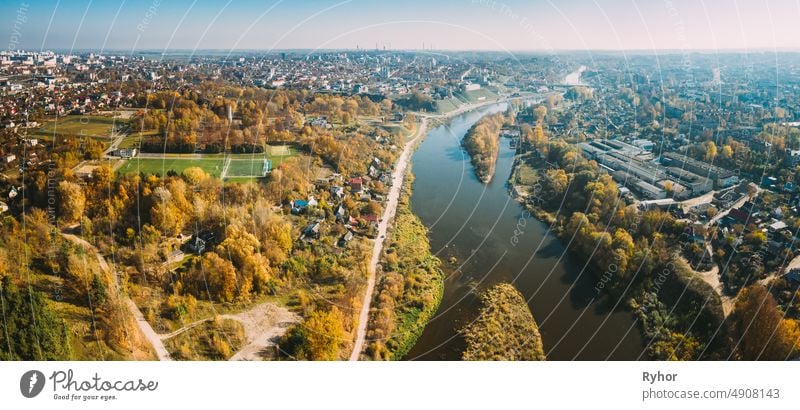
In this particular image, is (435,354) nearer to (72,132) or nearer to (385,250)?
(385,250)

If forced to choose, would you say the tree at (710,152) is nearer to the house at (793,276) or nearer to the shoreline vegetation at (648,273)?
the shoreline vegetation at (648,273)

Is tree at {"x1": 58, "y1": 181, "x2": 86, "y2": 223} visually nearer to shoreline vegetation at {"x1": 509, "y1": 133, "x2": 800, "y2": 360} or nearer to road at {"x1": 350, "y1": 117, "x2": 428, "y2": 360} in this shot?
road at {"x1": 350, "y1": 117, "x2": 428, "y2": 360}

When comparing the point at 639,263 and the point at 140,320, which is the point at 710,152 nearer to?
the point at 639,263

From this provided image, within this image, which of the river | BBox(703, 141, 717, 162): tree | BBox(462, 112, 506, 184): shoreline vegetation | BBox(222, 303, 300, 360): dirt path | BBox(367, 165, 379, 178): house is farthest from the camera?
BBox(462, 112, 506, 184): shoreline vegetation

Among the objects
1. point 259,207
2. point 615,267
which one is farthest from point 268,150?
point 615,267

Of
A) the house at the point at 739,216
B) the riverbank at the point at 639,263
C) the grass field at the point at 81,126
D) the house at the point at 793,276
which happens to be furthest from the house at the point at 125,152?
the house at the point at 739,216

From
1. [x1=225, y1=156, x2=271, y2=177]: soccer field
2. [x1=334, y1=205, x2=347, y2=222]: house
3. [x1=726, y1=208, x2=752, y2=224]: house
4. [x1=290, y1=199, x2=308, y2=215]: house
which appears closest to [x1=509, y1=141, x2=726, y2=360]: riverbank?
[x1=726, y1=208, x2=752, y2=224]: house
